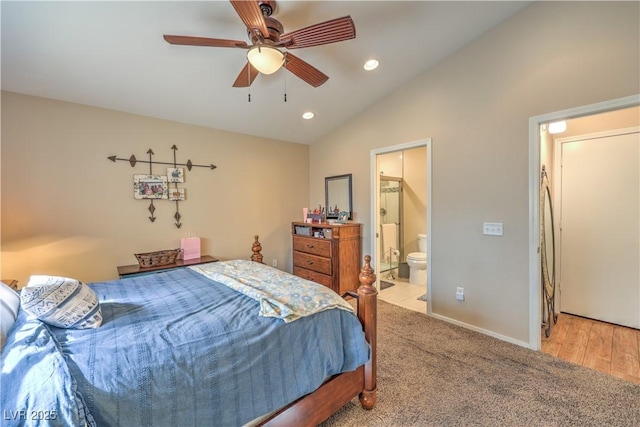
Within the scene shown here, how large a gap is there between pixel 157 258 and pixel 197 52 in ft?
7.55

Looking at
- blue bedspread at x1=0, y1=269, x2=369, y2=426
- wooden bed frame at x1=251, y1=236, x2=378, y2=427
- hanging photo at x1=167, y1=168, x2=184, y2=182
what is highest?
hanging photo at x1=167, y1=168, x2=184, y2=182

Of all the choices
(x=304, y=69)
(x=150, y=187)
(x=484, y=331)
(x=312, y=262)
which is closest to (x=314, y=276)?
(x=312, y=262)

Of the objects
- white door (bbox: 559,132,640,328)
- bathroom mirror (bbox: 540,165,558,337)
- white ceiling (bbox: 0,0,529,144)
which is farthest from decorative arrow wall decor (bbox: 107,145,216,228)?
white door (bbox: 559,132,640,328)

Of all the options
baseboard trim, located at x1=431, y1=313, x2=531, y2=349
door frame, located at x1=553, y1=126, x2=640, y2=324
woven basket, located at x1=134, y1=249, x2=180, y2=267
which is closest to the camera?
baseboard trim, located at x1=431, y1=313, x2=531, y2=349

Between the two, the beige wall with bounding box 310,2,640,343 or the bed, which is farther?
the beige wall with bounding box 310,2,640,343

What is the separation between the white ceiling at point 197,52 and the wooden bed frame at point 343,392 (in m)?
2.14

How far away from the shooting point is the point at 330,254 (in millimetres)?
3736

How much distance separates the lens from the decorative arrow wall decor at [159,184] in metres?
3.32

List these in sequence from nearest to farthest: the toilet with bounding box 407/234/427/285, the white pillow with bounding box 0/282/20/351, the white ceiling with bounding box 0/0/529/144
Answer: the white pillow with bounding box 0/282/20/351, the white ceiling with bounding box 0/0/529/144, the toilet with bounding box 407/234/427/285

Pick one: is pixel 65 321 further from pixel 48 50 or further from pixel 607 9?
pixel 607 9

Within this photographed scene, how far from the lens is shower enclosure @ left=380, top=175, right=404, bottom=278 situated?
4.87 metres

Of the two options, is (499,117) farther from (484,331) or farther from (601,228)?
(484,331)

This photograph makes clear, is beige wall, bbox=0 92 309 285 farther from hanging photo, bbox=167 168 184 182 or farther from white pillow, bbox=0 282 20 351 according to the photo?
white pillow, bbox=0 282 20 351

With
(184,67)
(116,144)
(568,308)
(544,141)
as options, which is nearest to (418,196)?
(544,141)
